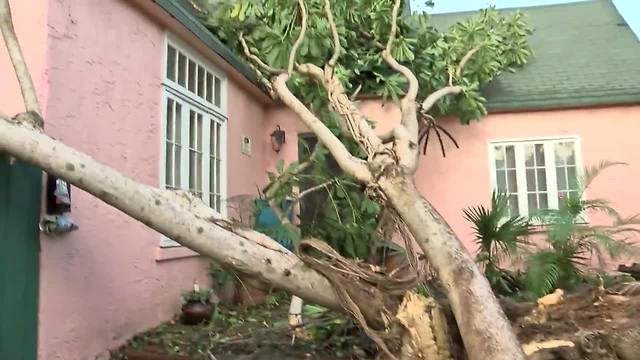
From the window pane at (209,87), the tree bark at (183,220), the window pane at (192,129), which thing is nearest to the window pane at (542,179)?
the window pane at (209,87)

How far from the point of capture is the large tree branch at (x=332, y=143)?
191 inches

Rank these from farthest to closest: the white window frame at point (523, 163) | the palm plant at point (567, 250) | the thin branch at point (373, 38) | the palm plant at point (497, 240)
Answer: the white window frame at point (523, 163) < the thin branch at point (373, 38) < the palm plant at point (497, 240) < the palm plant at point (567, 250)

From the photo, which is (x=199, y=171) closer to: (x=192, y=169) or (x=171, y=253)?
(x=192, y=169)

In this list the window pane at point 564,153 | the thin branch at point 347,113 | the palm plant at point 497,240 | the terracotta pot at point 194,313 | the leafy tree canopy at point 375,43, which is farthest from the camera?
the window pane at point 564,153

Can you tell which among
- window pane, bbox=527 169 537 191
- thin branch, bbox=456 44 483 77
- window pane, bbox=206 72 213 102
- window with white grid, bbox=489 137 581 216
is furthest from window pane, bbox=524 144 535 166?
window pane, bbox=206 72 213 102

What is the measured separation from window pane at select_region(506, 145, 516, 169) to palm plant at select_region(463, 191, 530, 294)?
3.14m

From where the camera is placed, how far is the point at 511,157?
9.41 m

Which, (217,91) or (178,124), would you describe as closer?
(178,124)

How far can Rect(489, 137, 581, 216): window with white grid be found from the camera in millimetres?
9141

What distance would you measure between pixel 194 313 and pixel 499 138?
602 cm

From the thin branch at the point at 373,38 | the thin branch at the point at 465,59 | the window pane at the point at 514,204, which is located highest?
the thin branch at the point at 373,38

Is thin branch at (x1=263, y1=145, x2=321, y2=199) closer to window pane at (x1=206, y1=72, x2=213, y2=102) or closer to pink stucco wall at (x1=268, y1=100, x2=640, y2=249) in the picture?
window pane at (x1=206, y1=72, x2=213, y2=102)

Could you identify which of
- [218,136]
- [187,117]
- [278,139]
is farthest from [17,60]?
[278,139]

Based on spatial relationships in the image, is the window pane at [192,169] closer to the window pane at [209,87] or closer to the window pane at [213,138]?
the window pane at [213,138]
